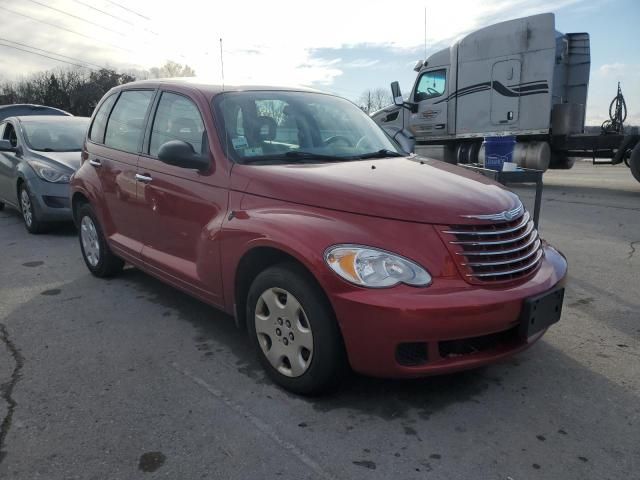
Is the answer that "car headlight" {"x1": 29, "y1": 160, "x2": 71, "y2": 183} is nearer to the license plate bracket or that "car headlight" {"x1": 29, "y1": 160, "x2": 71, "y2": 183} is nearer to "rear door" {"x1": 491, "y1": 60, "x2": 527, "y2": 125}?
the license plate bracket

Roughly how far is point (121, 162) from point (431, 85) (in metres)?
11.7

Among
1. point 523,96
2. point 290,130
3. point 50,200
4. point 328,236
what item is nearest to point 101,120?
point 290,130

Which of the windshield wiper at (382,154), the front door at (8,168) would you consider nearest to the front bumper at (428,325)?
the windshield wiper at (382,154)

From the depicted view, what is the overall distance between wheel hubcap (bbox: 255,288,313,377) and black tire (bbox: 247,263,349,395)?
3 centimetres

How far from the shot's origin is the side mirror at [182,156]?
3.36 meters

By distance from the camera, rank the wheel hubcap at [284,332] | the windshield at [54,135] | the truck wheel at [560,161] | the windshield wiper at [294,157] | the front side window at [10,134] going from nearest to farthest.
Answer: the wheel hubcap at [284,332] → the windshield wiper at [294,157] → the windshield at [54,135] → the front side window at [10,134] → the truck wheel at [560,161]

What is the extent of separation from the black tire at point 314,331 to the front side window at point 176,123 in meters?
1.19

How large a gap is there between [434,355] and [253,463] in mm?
977

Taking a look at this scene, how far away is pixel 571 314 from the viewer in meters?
4.11

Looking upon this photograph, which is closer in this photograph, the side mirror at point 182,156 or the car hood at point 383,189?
the car hood at point 383,189

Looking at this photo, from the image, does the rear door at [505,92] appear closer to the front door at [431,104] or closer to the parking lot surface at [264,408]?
the front door at [431,104]

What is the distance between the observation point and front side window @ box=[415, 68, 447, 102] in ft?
46.4

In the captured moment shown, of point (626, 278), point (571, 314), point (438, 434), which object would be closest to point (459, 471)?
point (438, 434)

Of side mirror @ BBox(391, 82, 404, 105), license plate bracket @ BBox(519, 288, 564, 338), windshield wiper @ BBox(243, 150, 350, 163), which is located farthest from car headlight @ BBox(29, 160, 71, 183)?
side mirror @ BBox(391, 82, 404, 105)
